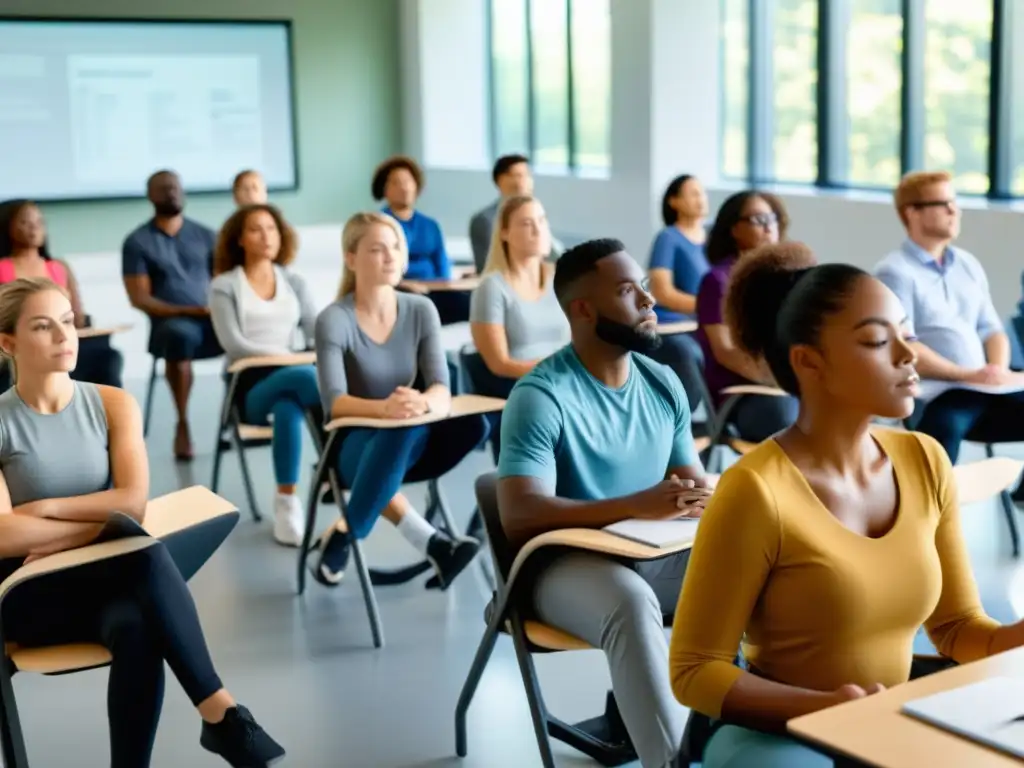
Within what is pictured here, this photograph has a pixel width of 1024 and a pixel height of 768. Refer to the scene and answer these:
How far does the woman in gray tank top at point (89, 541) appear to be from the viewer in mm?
2771

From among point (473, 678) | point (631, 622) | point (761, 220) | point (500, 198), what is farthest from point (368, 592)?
point (500, 198)

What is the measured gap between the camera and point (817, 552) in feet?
6.15

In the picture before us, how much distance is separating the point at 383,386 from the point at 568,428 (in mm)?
1552

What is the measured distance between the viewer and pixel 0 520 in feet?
9.21

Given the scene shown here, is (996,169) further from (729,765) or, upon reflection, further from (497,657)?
(729,765)

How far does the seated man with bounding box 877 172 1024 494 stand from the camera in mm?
4441

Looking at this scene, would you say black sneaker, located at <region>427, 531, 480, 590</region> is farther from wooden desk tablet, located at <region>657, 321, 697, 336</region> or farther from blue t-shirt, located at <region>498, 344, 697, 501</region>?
blue t-shirt, located at <region>498, 344, 697, 501</region>

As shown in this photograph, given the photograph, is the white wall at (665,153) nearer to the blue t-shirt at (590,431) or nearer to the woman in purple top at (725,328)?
the woman in purple top at (725,328)

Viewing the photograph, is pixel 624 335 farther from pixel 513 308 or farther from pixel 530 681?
pixel 513 308

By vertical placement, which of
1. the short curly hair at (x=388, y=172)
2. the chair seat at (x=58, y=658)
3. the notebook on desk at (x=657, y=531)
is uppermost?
the short curly hair at (x=388, y=172)

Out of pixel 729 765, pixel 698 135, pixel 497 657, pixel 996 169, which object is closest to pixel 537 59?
pixel 698 135

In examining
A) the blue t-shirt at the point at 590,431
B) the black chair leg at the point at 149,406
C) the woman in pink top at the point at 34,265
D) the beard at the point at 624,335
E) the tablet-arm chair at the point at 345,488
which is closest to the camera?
the blue t-shirt at the point at 590,431

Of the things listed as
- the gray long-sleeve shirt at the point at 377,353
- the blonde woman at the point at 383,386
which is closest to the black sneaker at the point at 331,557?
the blonde woman at the point at 383,386

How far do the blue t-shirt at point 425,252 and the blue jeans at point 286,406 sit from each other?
210 cm
